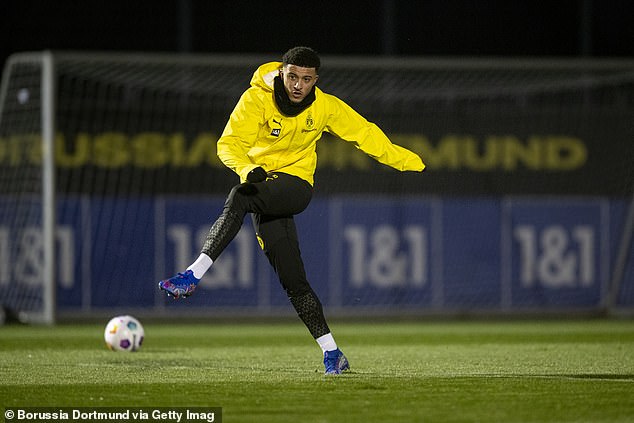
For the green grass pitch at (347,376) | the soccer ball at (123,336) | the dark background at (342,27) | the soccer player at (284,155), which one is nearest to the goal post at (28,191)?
the green grass pitch at (347,376)

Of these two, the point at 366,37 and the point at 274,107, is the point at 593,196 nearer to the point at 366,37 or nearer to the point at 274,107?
the point at 366,37

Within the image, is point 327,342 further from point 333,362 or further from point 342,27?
point 342,27

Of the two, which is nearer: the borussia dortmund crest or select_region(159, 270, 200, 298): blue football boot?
select_region(159, 270, 200, 298): blue football boot

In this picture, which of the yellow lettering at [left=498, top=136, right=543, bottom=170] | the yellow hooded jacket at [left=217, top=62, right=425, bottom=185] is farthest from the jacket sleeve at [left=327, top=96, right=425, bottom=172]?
the yellow lettering at [left=498, top=136, right=543, bottom=170]

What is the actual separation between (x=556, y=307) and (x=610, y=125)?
316 cm

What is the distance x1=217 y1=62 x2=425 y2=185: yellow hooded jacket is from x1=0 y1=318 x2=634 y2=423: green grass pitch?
127cm

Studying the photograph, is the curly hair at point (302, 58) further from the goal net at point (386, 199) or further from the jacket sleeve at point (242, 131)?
the goal net at point (386, 199)

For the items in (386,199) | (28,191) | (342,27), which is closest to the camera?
(28,191)

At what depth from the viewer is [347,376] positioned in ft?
23.9

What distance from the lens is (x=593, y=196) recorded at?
61.0 feet

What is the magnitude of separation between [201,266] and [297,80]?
1212 millimetres

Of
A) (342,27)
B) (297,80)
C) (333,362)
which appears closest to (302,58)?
(297,80)

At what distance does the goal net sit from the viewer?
17.6 meters

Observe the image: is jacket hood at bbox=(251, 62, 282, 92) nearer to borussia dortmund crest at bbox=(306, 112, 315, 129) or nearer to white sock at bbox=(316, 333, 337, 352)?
borussia dortmund crest at bbox=(306, 112, 315, 129)
